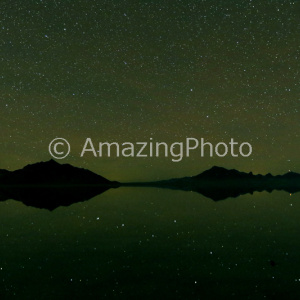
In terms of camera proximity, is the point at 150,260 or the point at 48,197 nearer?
the point at 150,260

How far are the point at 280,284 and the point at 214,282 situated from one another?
5.43ft

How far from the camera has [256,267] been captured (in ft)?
39.5

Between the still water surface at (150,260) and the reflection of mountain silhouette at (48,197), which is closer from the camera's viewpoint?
the still water surface at (150,260)

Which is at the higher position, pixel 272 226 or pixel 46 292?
pixel 272 226

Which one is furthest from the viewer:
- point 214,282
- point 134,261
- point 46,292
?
point 134,261

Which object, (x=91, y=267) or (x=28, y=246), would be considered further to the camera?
(x=28, y=246)

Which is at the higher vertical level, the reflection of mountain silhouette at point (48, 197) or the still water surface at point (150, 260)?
the reflection of mountain silhouette at point (48, 197)

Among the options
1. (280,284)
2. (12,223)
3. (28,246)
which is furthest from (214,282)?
(12,223)

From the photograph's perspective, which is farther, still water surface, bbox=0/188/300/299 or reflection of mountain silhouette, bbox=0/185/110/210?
reflection of mountain silhouette, bbox=0/185/110/210

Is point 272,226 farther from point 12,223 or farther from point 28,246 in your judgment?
point 12,223

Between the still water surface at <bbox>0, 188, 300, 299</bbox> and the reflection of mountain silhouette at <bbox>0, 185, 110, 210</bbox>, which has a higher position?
the reflection of mountain silhouette at <bbox>0, 185, 110, 210</bbox>

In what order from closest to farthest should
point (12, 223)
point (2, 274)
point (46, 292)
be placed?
point (46, 292)
point (2, 274)
point (12, 223)

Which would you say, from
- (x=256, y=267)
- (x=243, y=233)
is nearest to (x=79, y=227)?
(x=243, y=233)

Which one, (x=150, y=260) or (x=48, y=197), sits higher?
(x=48, y=197)
